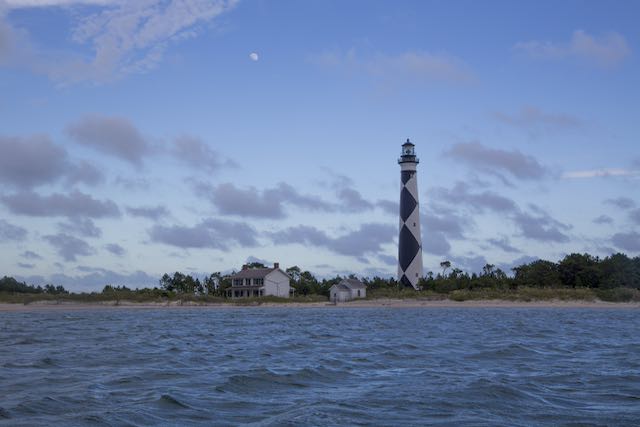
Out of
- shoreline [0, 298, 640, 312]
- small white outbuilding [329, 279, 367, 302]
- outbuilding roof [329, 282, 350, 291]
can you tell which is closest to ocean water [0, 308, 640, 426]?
shoreline [0, 298, 640, 312]

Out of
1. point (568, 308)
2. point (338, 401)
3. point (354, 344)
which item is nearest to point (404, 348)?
point (354, 344)

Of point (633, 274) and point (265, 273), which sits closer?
point (633, 274)

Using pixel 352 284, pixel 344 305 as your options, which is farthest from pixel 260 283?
pixel 344 305

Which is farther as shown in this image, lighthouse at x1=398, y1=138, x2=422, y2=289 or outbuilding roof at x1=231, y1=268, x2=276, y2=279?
outbuilding roof at x1=231, y1=268, x2=276, y2=279

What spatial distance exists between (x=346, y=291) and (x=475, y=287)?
13.7 metres

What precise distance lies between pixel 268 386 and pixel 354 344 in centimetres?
996

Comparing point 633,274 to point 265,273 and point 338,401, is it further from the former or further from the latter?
point 338,401

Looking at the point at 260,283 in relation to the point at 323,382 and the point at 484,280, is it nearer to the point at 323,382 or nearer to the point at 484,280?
the point at 484,280

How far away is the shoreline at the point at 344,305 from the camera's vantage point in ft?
204

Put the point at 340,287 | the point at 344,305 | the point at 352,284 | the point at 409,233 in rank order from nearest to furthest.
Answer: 1. the point at 409,233
2. the point at 344,305
3. the point at 340,287
4. the point at 352,284

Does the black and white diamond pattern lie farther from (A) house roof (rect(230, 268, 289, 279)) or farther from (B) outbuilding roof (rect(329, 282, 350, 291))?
(A) house roof (rect(230, 268, 289, 279))

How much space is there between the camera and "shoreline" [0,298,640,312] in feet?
204

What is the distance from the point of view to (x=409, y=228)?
67.3 metres

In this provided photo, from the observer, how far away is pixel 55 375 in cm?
1484
